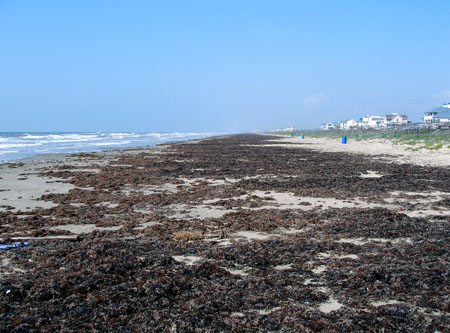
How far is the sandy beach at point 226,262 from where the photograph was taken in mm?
3545

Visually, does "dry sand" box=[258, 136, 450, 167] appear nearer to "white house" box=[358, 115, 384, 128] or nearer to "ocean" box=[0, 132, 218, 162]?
"ocean" box=[0, 132, 218, 162]

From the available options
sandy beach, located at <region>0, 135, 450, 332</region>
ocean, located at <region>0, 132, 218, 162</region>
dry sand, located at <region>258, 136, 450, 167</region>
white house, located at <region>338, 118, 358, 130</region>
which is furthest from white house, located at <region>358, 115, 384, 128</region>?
sandy beach, located at <region>0, 135, 450, 332</region>

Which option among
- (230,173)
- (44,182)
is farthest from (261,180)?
(44,182)

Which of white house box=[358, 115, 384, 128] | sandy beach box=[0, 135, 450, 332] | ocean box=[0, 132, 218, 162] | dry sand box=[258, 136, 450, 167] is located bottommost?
dry sand box=[258, 136, 450, 167]

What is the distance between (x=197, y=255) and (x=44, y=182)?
9.65m

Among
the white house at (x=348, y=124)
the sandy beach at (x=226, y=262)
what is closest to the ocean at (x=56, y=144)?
the sandy beach at (x=226, y=262)

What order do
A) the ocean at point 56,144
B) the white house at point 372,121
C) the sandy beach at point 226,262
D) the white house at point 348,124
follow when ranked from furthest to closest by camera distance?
the white house at point 348,124 < the white house at point 372,121 < the ocean at point 56,144 < the sandy beach at point 226,262

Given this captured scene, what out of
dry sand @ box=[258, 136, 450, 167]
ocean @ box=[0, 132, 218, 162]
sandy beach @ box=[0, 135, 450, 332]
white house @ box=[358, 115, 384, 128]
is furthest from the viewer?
white house @ box=[358, 115, 384, 128]

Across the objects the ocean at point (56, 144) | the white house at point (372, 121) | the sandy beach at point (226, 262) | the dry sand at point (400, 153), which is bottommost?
the dry sand at point (400, 153)

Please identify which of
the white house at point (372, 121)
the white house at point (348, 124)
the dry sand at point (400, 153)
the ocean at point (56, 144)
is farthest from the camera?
the white house at point (348, 124)

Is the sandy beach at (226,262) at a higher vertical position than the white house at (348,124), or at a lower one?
lower

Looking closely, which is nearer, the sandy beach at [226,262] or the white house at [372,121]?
the sandy beach at [226,262]

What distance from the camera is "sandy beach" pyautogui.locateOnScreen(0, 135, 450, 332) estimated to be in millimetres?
3545

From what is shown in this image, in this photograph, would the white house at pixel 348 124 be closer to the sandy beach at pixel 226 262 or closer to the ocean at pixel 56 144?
the ocean at pixel 56 144
